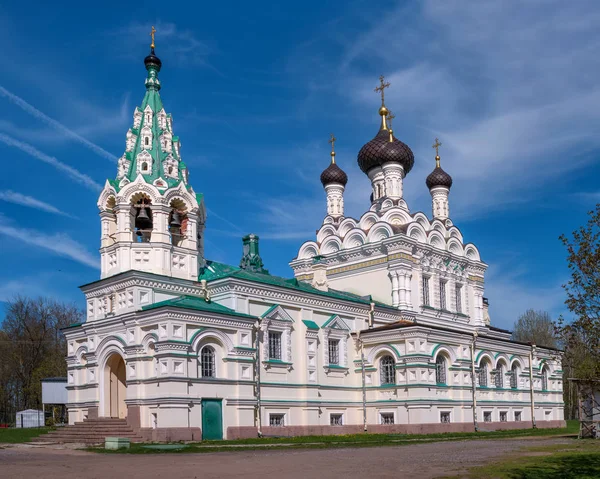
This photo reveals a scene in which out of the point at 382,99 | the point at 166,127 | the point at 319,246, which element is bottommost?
the point at 319,246

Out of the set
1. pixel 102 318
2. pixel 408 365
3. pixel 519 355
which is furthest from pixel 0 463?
pixel 519 355

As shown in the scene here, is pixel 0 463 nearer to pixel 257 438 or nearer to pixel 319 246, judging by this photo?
pixel 257 438

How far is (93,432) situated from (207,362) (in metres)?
4.21

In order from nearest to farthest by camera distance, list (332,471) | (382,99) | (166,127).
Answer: (332,471) < (166,127) < (382,99)

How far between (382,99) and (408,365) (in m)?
15.7

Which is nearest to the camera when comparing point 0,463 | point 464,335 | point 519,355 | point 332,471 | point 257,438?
point 332,471

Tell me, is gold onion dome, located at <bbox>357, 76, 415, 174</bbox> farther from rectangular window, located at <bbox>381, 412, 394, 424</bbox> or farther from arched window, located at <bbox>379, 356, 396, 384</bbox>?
rectangular window, located at <bbox>381, 412, 394, 424</bbox>

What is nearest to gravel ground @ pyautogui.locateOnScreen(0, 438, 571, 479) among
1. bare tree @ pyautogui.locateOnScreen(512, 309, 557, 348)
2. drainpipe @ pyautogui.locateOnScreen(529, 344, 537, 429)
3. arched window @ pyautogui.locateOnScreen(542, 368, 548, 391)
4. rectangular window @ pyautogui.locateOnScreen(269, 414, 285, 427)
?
rectangular window @ pyautogui.locateOnScreen(269, 414, 285, 427)

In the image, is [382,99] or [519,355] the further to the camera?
[382,99]

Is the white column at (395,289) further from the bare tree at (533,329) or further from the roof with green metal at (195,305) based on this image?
the bare tree at (533,329)

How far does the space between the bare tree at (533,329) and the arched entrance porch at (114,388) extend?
132 ft

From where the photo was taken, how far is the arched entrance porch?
24297 mm

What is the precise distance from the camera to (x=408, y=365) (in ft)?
89.9

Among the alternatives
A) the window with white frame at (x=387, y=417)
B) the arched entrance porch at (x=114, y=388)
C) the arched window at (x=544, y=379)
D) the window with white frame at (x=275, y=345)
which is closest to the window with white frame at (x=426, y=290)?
the window with white frame at (x=387, y=417)
